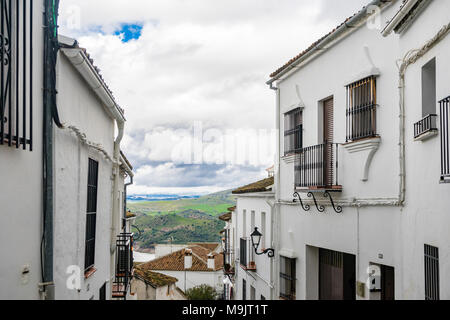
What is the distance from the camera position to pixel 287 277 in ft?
39.7

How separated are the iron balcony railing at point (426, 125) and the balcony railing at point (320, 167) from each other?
2863mm

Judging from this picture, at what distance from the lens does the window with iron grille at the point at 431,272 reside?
20.5ft

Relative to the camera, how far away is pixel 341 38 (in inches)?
382

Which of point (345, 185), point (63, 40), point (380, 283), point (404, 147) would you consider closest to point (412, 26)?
point (404, 147)

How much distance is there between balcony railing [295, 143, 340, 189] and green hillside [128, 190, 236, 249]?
171 ft

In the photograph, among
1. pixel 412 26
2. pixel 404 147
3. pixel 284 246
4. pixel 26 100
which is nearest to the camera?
pixel 26 100

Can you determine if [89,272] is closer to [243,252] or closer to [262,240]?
[262,240]

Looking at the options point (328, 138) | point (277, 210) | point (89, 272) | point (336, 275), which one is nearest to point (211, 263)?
point (277, 210)

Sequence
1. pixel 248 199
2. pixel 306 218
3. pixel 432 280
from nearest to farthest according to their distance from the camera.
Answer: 1. pixel 432 280
2. pixel 306 218
3. pixel 248 199

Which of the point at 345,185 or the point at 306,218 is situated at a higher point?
the point at 345,185

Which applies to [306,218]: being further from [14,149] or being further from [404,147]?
[14,149]

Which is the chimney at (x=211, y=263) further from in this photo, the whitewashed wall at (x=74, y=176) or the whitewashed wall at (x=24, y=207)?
the whitewashed wall at (x=24, y=207)

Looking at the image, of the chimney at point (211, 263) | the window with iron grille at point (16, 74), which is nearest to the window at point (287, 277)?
the window with iron grille at point (16, 74)

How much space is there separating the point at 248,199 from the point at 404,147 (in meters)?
9.46
